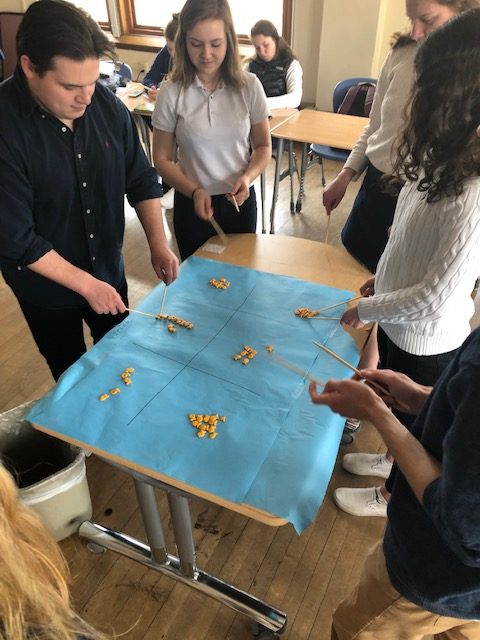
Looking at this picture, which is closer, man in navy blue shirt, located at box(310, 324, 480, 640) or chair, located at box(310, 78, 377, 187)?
man in navy blue shirt, located at box(310, 324, 480, 640)

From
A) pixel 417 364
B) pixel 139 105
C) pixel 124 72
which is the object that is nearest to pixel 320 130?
pixel 139 105

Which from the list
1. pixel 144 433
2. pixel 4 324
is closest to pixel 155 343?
pixel 144 433

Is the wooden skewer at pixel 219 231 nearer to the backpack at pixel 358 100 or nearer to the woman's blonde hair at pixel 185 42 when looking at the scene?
the woman's blonde hair at pixel 185 42

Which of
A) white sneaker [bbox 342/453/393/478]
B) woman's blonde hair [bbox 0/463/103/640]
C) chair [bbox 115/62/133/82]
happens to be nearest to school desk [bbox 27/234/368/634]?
woman's blonde hair [bbox 0/463/103/640]

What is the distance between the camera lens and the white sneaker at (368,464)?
1.93 metres

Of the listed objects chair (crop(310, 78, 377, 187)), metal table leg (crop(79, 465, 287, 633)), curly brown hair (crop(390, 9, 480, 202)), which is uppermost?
curly brown hair (crop(390, 9, 480, 202))

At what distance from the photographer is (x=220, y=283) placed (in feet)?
5.57

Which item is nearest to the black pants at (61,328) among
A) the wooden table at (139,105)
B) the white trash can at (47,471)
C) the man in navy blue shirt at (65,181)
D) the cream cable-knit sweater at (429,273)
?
the man in navy blue shirt at (65,181)

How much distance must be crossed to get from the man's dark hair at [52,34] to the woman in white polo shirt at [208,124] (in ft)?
2.11

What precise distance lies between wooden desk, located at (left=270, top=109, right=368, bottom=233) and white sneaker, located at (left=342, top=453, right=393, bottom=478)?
199 centimetres

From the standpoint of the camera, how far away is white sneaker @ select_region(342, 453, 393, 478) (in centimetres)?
193

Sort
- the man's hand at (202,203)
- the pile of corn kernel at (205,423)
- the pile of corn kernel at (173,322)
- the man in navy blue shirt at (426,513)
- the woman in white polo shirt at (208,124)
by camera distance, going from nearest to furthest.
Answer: the man in navy blue shirt at (426,513) < the pile of corn kernel at (205,423) < the pile of corn kernel at (173,322) < the woman in white polo shirt at (208,124) < the man's hand at (202,203)

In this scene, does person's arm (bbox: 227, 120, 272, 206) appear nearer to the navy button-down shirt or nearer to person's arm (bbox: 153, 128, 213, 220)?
person's arm (bbox: 153, 128, 213, 220)

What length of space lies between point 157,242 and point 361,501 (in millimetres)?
1213
